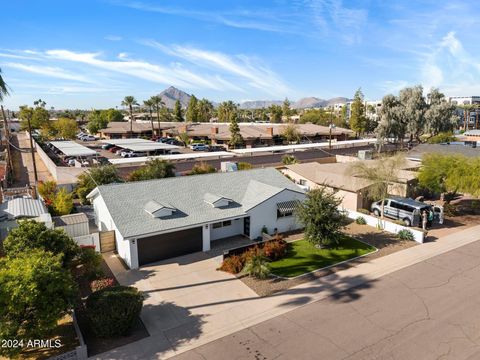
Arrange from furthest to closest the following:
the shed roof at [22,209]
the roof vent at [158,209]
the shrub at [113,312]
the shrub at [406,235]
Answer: the shrub at [406,235], the shed roof at [22,209], the roof vent at [158,209], the shrub at [113,312]

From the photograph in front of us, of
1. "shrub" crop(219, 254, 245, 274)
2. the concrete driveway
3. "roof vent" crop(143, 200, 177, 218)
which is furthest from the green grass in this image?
"roof vent" crop(143, 200, 177, 218)

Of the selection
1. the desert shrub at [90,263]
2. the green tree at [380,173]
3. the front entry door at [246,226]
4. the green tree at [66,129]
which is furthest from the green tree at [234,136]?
the desert shrub at [90,263]

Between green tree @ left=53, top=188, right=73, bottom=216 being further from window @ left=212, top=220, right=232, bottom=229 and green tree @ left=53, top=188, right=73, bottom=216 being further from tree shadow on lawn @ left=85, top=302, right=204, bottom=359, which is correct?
tree shadow on lawn @ left=85, top=302, right=204, bottom=359

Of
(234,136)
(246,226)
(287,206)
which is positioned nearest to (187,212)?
(246,226)

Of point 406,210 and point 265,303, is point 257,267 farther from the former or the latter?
point 406,210

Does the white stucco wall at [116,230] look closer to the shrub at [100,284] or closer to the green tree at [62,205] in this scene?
the shrub at [100,284]
